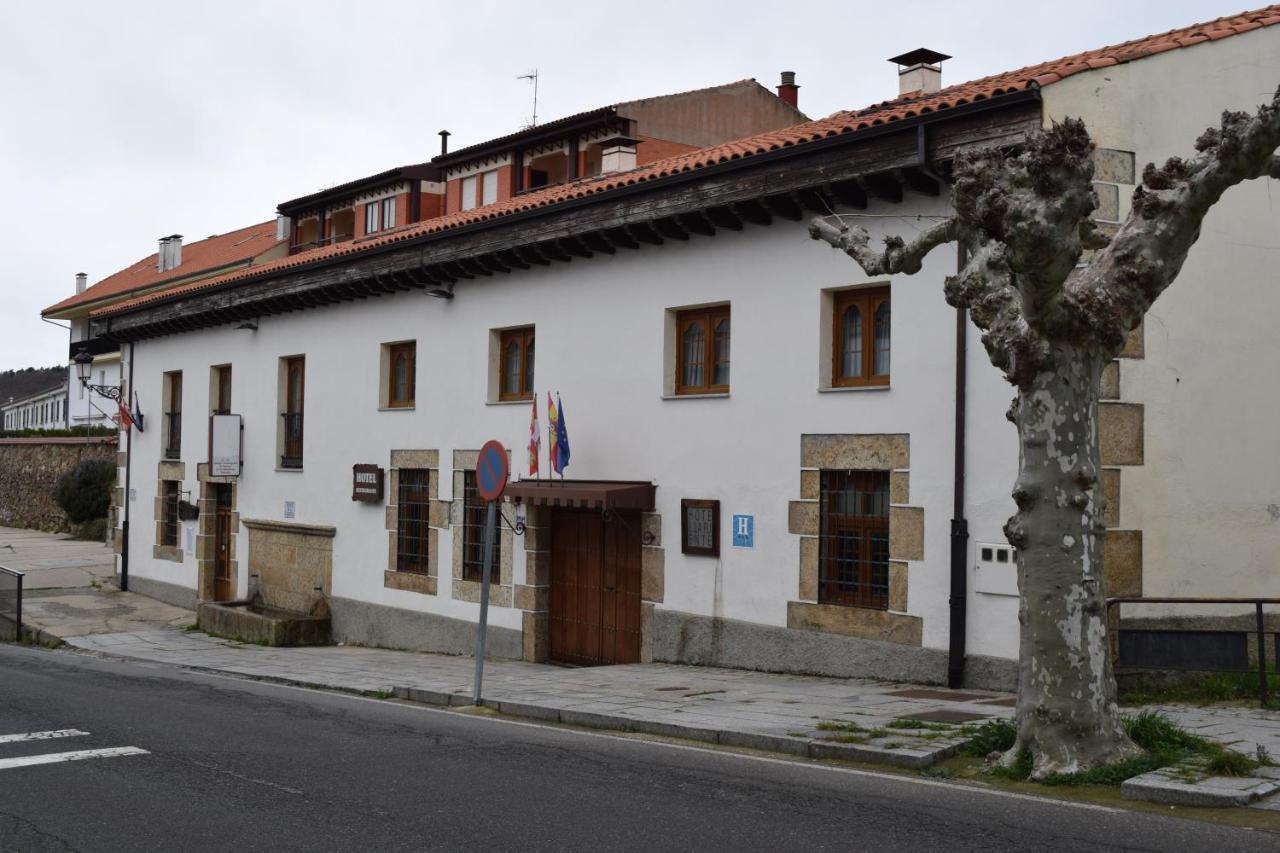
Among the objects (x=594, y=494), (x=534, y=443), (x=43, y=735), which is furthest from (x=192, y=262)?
(x=43, y=735)

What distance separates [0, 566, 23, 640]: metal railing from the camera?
839 inches

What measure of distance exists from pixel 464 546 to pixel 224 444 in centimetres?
744

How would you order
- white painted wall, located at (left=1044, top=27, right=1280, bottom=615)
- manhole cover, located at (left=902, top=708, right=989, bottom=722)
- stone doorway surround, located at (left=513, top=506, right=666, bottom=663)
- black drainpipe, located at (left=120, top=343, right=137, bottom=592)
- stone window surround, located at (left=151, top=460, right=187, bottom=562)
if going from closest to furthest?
1. manhole cover, located at (left=902, top=708, right=989, bottom=722)
2. white painted wall, located at (left=1044, top=27, right=1280, bottom=615)
3. stone doorway surround, located at (left=513, top=506, right=666, bottom=663)
4. stone window surround, located at (left=151, top=460, right=187, bottom=562)
5. black drainpipe, located at (left=120, top=343, right=137, bottom=592)

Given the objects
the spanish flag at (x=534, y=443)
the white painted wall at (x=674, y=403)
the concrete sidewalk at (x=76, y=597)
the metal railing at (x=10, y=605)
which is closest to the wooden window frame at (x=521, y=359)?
the white painted wall at (x=674, y=403)

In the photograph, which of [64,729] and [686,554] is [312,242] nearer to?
[686,554]

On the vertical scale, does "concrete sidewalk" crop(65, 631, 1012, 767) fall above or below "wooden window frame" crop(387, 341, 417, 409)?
below

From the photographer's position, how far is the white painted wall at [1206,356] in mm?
11945

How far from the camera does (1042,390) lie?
8.55 m

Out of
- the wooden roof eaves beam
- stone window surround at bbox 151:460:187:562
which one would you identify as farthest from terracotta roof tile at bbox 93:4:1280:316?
stone window surround at bbox 151:460:187:562

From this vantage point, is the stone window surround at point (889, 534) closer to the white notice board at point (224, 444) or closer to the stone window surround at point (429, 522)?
the stone window surround at point (429, 522)

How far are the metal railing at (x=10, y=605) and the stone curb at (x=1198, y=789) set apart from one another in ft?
61.4

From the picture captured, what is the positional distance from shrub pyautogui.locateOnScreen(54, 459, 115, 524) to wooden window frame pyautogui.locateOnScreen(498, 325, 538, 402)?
2217 cm

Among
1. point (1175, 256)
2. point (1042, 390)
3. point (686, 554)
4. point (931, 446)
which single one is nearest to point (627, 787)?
point (1042, 390)

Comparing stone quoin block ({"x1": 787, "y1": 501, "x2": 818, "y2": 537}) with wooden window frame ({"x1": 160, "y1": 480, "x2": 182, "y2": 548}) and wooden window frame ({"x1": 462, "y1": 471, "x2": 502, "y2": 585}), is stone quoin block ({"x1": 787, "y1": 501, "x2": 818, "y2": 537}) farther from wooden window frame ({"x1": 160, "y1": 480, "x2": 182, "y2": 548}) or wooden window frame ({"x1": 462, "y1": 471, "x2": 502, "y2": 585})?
wooden window frame ({"x1": 160, "y1": 480, "x2": 182, "y2": 548})
